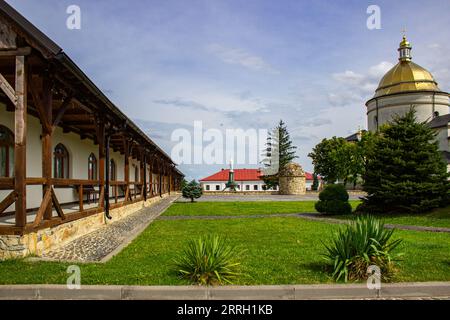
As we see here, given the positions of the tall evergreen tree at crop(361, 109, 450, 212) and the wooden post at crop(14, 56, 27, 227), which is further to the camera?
the tall evergreen tree at crop(361, 109, 450, 212)

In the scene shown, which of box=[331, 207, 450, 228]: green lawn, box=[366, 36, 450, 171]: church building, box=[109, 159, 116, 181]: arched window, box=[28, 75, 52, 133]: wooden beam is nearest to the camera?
→ box=[28, 75, 52, 133]: wooden beam

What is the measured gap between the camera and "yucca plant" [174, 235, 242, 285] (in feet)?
16.8

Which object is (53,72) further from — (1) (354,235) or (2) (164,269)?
(1) (354,235)

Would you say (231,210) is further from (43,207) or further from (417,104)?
(417,104)

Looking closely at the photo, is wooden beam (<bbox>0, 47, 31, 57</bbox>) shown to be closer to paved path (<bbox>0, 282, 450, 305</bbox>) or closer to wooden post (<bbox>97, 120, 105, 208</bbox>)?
paved path (<bbox>0, 282, 450, 305</bbox>)

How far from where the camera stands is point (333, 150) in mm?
51969

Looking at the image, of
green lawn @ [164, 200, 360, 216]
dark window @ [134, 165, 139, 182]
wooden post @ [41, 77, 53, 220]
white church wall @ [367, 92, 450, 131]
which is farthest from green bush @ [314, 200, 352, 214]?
white church wall @ [367, 92, 450, 131]

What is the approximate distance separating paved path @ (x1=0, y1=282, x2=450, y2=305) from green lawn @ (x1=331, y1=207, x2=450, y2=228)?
8396 mm

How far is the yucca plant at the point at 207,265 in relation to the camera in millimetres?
5133

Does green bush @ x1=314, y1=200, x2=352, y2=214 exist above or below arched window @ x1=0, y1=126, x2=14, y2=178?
below

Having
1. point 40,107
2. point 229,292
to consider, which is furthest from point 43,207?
point 229,292

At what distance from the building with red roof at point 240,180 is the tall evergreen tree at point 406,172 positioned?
5878 cm

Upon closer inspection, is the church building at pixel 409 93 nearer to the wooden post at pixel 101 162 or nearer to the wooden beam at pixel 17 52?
the wooden post at pixel 101 162
